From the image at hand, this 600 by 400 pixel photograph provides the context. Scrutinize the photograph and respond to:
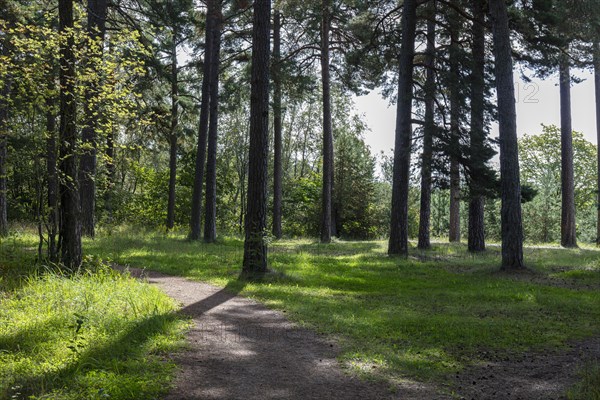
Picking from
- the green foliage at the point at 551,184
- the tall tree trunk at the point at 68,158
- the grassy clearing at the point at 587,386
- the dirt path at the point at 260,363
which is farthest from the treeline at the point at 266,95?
the green foliage at the point at 551,184

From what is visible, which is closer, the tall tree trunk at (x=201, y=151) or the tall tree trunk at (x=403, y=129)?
the tall tree trunk at (x=403, y=129)

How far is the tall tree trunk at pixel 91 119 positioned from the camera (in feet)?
27.4

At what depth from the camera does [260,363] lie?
205 inches

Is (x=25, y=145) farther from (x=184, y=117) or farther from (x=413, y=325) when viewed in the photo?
(x=184, y=117)

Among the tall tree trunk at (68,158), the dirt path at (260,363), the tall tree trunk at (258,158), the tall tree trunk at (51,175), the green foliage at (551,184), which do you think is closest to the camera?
the dirt path at (260,363)

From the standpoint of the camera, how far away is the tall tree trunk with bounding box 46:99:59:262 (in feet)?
28.4

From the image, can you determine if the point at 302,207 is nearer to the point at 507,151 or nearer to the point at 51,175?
the point at 507,151

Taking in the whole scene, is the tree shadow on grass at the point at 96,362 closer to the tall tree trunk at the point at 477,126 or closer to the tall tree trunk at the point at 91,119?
the tall tree trunk at the point at 91,119

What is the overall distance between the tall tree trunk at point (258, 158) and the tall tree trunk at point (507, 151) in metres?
6.24

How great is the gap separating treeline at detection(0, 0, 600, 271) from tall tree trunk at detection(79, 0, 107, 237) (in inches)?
2.3

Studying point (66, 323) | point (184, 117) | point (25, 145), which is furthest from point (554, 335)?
point (184, 117)

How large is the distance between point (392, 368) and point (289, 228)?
31576 millimetres

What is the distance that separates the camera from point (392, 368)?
5164 millimetres

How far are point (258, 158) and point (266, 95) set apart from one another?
4.68ft
